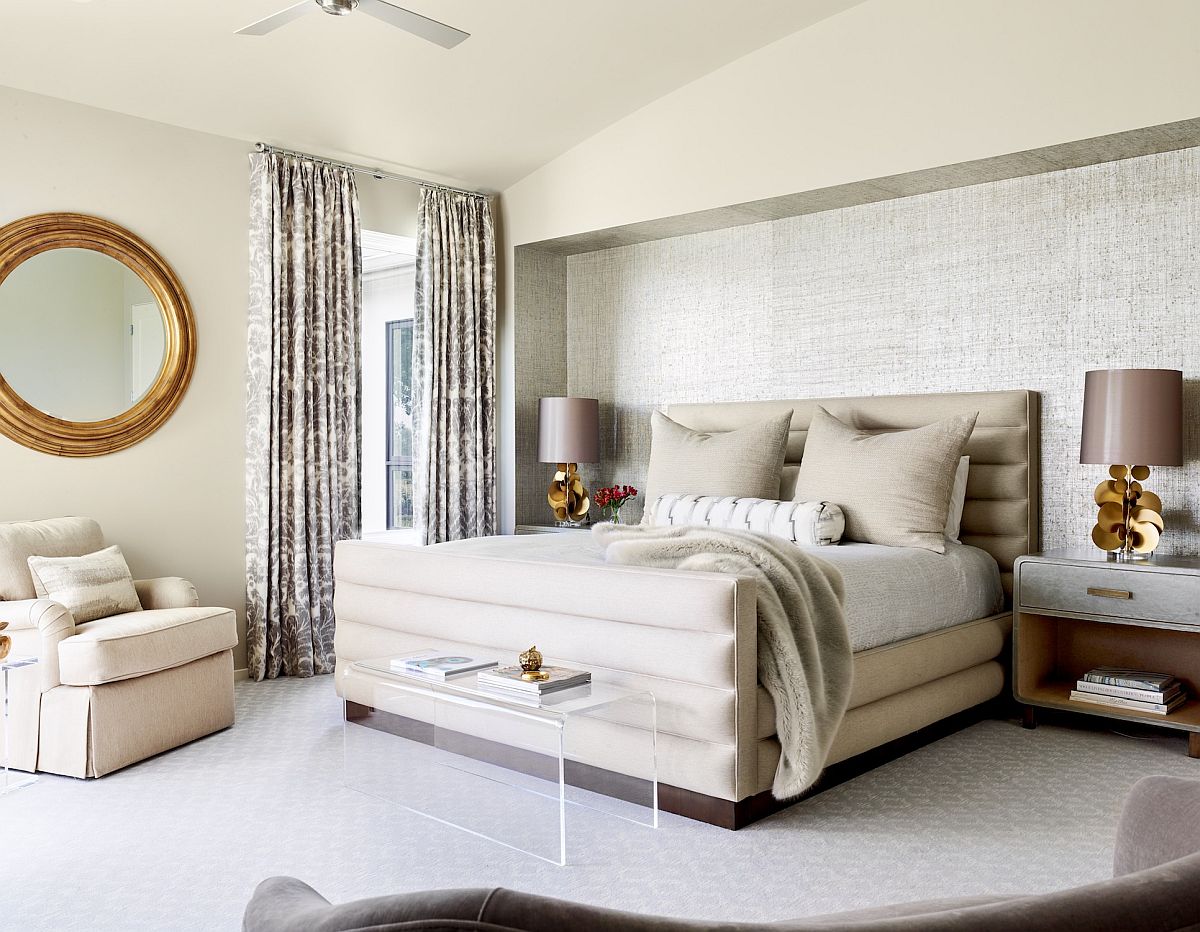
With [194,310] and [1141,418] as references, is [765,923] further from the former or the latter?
[194,310]

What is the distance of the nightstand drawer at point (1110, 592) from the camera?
3.36 m

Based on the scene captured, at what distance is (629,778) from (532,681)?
478 millimetres

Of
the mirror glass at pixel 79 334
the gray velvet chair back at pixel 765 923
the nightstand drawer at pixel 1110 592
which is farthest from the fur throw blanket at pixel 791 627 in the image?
the mirror glass at pixel 79 334

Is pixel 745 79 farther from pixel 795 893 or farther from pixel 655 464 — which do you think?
pixel 795 893

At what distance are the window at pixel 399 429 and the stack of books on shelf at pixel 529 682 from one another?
4485mm

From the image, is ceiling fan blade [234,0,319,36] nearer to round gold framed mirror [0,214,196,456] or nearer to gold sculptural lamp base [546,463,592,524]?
round gold framed mirror [0,214,196,456]

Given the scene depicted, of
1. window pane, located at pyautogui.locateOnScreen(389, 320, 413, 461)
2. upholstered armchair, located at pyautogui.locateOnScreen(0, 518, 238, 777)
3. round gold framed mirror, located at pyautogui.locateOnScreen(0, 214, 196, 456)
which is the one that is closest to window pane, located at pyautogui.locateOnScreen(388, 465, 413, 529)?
window pane, located at pyautogui.locateOnScreen(389, 320, 413, 461)

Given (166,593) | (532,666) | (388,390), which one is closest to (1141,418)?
(532,666)

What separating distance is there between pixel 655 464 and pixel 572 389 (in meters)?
1.38

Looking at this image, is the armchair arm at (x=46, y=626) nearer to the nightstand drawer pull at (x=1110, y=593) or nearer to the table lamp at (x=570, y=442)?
the table lamp at (x=570, y=442)

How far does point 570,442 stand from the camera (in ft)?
17.7

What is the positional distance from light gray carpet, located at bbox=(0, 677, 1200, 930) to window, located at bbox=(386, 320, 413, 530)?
3845 millimetres

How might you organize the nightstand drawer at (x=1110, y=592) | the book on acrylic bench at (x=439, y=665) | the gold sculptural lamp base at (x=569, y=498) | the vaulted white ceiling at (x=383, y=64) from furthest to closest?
the gold sculptural lamp base at (x=569, y=498) < the vaulted white ceiling at (x=383, y=64) < the nightstand drawer at (x=1110, y=592) < the book on acrylic bench at (x=439, y=665)

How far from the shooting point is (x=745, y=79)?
182 inches
